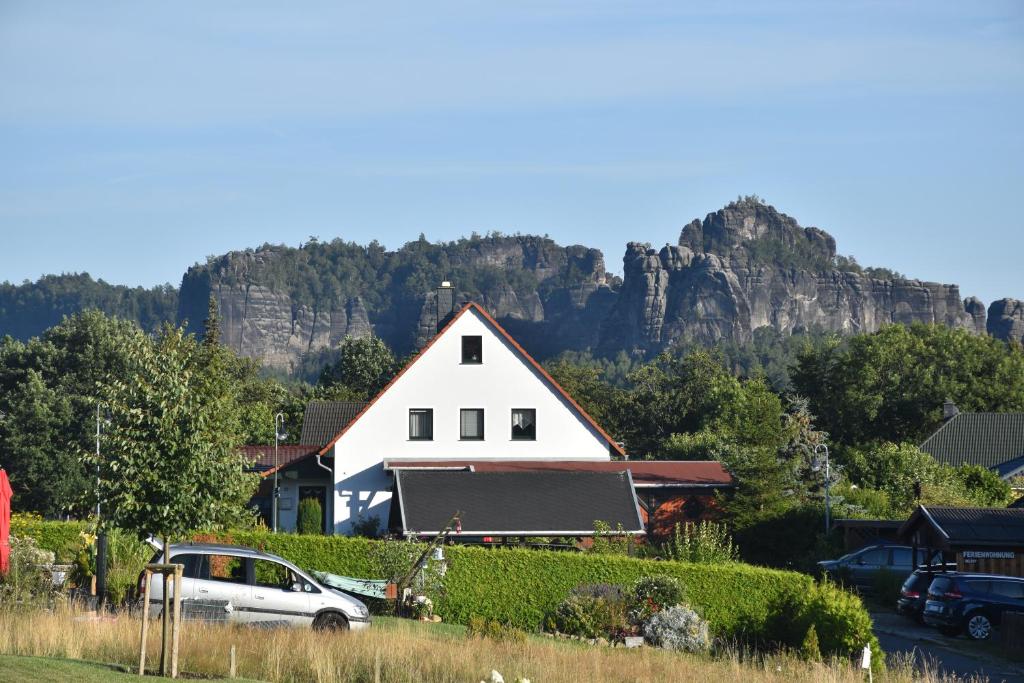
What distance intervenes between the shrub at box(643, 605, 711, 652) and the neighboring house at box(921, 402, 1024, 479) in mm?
45655

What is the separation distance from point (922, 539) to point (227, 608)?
18.8 m

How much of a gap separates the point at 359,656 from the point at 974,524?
19.8 m

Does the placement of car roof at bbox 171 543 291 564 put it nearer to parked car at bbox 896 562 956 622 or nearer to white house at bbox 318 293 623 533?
parked car at bbox 896 562 956 622

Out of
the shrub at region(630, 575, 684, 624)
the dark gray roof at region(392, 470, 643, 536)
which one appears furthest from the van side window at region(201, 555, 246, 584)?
the dark gray roof at region(392, 470, 643, 536)

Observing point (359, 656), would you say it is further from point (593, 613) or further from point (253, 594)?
point (593, 613)

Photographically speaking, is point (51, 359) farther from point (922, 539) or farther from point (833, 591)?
point (833, 591)

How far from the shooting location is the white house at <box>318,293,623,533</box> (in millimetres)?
47812

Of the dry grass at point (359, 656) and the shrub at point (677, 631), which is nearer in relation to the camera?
the dry grass at point (359, 656)

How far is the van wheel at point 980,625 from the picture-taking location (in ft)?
92.0

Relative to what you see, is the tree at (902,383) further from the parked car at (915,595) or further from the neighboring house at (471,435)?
the parked car at (915,595)

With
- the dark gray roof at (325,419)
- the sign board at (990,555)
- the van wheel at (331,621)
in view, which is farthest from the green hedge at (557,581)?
the dark gray roof at (325,419)

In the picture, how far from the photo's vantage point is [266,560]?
22750 mm

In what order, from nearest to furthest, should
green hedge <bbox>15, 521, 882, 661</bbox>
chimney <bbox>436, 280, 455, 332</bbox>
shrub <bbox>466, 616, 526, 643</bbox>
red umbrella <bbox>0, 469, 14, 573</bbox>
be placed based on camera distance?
1. shrub <bbox>466, 616, 526, 643</bbox>
2. green hedge <bbox>15, 521, 882, 661</bbox>
3. red umbrella <bbox>0, 469, 14, 573</bbox>
4. chimney <bbox>436, 280, 455, 332</bbox>

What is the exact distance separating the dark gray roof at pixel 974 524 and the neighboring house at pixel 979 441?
33.8 m
